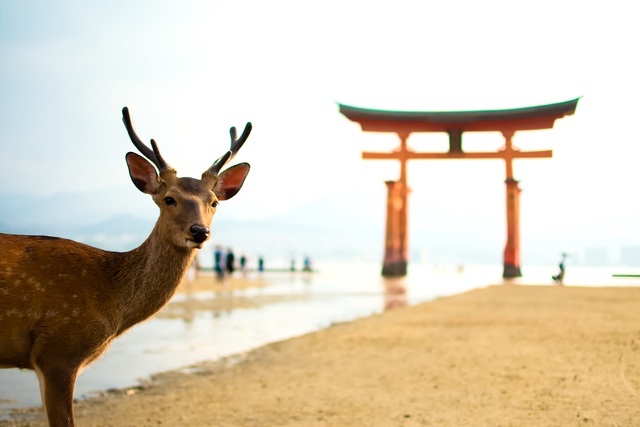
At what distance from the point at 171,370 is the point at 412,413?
3.22 metres

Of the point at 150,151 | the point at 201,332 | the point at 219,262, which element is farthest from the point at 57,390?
the point at 219,262

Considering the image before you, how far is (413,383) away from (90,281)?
3516 millimetres

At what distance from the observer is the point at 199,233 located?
9.88 feet

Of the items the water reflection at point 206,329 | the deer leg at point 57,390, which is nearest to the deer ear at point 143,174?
the water reflection at point 206,329

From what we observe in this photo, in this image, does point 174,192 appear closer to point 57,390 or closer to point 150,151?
point 150,151

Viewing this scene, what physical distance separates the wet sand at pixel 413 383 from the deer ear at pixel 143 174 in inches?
83.1

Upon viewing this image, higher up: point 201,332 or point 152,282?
point 152,282

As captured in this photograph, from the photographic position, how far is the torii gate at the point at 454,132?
23.9 m

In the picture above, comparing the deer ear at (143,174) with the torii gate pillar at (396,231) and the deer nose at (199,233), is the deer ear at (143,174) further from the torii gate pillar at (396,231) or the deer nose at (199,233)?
the torii gate pillar at (396,231)

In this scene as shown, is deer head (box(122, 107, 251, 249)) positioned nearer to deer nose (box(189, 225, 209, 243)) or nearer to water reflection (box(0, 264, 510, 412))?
deer nose (box(189, 225, 209, 243))

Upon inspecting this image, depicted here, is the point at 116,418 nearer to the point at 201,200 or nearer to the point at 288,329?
the point at 201,200

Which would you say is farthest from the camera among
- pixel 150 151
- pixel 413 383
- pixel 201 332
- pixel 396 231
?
pixel 396 231

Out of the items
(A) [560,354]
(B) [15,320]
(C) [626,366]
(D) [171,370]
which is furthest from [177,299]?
(B) [15,320]

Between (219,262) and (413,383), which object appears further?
(219,262)
